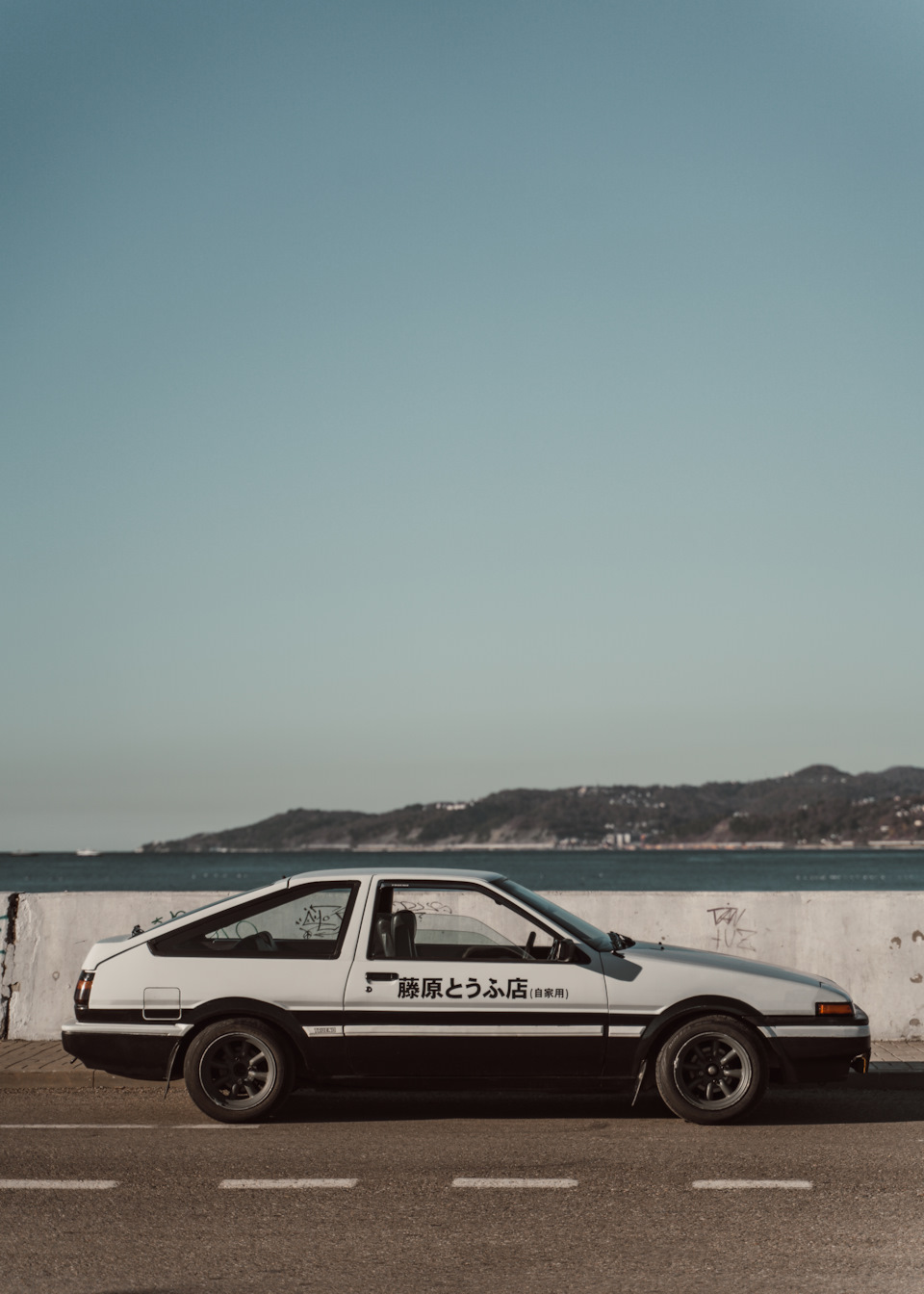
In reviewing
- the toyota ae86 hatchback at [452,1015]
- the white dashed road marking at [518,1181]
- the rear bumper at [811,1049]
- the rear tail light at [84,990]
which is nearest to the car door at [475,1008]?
the toyota ae86 hatchback at [452,1015]

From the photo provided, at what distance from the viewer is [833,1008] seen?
25.9 ft

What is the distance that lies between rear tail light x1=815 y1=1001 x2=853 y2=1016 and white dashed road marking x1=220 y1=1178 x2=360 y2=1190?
3017mm

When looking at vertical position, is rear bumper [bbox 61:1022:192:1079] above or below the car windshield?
below

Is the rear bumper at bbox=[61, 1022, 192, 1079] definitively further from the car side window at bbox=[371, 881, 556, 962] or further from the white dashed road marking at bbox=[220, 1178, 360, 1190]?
the white dashed road marking at bbox=[220, 1178, 360, 1190]

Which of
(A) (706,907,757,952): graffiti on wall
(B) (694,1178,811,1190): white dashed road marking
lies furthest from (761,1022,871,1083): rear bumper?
(A) (706,907,757,952): graffiti on wall

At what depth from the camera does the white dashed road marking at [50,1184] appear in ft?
21.1

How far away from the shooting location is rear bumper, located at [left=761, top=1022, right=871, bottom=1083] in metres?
7.81

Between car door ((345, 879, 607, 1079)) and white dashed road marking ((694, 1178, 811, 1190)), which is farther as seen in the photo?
car door ((345, 879, 607, 1079))

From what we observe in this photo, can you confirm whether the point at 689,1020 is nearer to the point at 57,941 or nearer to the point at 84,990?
the point at 84,990

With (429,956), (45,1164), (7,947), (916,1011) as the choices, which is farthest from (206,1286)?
(916,1011)

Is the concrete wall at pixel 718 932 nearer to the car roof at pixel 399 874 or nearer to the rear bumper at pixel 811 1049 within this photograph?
the car roof at pixel 399 874

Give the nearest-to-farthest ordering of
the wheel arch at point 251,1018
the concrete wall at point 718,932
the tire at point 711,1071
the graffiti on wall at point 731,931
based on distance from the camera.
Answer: the tire at point 711,1071 → the wheel arch at point 251,1018 → the concrete wall at point 718,932 → the graffiti on wall at point 731,931

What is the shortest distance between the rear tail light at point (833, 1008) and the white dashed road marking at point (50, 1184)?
4.10 meters

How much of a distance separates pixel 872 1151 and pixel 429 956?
2.70 meters
